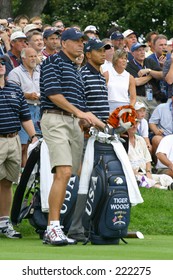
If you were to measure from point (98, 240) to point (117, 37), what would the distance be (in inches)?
340

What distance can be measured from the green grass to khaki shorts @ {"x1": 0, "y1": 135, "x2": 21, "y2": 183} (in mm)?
808

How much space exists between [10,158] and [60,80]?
1578mm

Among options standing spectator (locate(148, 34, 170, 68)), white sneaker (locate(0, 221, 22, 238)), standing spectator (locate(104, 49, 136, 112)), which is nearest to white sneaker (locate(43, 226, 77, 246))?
white sneaker (locate(0, 221, 22, 238))

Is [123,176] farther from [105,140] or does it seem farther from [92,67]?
[92,67]

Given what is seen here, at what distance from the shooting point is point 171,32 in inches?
1391

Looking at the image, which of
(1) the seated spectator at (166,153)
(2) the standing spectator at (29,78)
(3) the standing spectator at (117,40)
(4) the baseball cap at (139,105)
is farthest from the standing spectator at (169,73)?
(2) the standing spectator at (29,78)

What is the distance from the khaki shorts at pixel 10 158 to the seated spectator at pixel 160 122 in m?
6.30

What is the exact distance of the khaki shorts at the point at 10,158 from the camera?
12883 millimetres

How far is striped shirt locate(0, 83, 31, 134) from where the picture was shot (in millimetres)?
12844

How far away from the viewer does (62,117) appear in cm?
1192

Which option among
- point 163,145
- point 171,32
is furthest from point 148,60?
point 171,32

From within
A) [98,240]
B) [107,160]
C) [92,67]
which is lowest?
[98,240]

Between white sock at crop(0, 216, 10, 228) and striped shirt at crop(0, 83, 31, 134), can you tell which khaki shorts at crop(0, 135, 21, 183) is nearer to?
striped shirt at crop(0, 83, 31, 134)

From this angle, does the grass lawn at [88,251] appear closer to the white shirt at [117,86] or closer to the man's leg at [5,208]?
the man's leg at [5,208]
